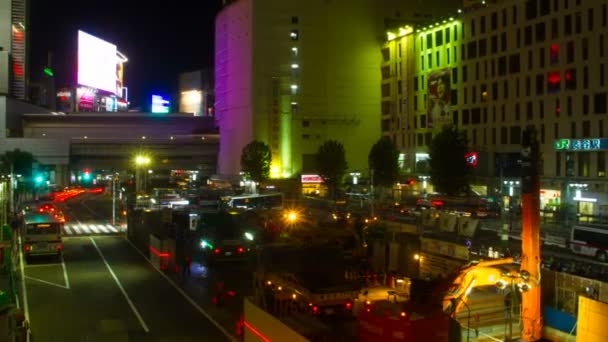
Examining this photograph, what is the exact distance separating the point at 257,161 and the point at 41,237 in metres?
49.1

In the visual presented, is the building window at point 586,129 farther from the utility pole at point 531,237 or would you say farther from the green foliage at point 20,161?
the green foliage at point 20,161

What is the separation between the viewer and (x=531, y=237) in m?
15.7

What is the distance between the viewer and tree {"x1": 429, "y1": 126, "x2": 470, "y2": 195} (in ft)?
181

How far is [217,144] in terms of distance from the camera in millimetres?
97688

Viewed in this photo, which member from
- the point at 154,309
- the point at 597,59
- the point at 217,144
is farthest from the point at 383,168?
the point at 154,309

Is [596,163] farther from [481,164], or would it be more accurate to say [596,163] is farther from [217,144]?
[217,144]

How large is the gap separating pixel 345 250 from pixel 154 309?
935 centimetres

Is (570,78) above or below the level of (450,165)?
above

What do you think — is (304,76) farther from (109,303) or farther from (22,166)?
(109,303)

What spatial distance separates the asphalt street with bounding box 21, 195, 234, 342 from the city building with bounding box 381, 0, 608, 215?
26.6 meters

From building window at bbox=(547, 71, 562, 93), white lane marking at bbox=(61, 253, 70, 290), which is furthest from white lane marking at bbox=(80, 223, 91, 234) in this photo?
building window at bbox=(547, 71, 562, 93)

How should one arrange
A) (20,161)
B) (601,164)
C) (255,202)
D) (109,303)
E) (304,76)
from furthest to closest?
(304,76), (20,161), (255,202), (601,164), (109,303)

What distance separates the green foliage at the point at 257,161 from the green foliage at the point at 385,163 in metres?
15.1

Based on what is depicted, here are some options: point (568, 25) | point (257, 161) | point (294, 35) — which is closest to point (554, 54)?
point (568, 25)
